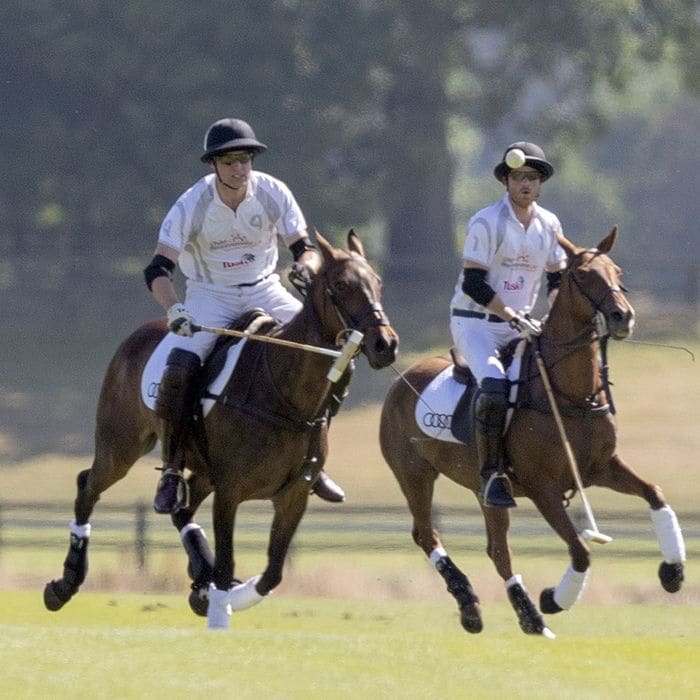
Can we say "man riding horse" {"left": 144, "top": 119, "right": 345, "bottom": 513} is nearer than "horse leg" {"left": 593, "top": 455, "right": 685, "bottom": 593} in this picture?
Yes

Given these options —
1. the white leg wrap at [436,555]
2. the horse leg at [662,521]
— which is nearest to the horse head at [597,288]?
the horse leg at [662,521]

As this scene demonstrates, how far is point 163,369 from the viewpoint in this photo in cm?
1193

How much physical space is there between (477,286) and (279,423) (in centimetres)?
167

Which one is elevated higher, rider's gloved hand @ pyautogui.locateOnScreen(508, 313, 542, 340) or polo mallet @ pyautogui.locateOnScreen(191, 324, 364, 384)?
polo mallet @ pyautogui.locateOnScreen(191, 324, 364, 384)

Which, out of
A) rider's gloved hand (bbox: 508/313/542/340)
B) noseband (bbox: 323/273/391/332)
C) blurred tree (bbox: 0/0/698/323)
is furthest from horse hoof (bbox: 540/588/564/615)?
blurred tree (bbox: 0/0/698/323)

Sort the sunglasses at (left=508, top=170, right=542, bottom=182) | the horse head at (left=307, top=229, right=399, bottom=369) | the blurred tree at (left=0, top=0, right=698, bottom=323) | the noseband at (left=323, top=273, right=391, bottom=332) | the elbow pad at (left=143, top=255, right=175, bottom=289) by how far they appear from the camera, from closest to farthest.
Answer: the horse head at (left=307, top=229, right=399, bottom=369), the noseband at (left=323, top=273, right=391, bottom=332), the elbow pad at (left=143, top=255, right=175, bottom=289), the sunglasses at (left=508, top=170, right=542, bottom=182), the blurred tree at (left=0, top=0, right=698, bottom=323)

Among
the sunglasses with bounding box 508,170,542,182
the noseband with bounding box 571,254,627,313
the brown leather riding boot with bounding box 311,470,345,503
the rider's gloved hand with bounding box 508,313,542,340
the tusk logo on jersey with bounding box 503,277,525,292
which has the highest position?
the sunglasses with bounding box 508,170,542,182

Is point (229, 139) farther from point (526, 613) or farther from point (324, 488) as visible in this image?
point (526, 613)

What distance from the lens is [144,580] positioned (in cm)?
1805

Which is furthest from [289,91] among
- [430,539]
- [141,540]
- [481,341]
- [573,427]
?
[573,427]

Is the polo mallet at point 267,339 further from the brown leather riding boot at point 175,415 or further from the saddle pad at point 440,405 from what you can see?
the saddle pad at point 440,405

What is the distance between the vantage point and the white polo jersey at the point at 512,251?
12.2 m

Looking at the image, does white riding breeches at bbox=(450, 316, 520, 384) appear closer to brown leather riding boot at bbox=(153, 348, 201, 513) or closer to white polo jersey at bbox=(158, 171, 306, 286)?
white polo jersey at bbox=(158, 171, 306, 286)

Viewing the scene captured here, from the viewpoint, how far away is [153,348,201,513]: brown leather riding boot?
37.5 feet
